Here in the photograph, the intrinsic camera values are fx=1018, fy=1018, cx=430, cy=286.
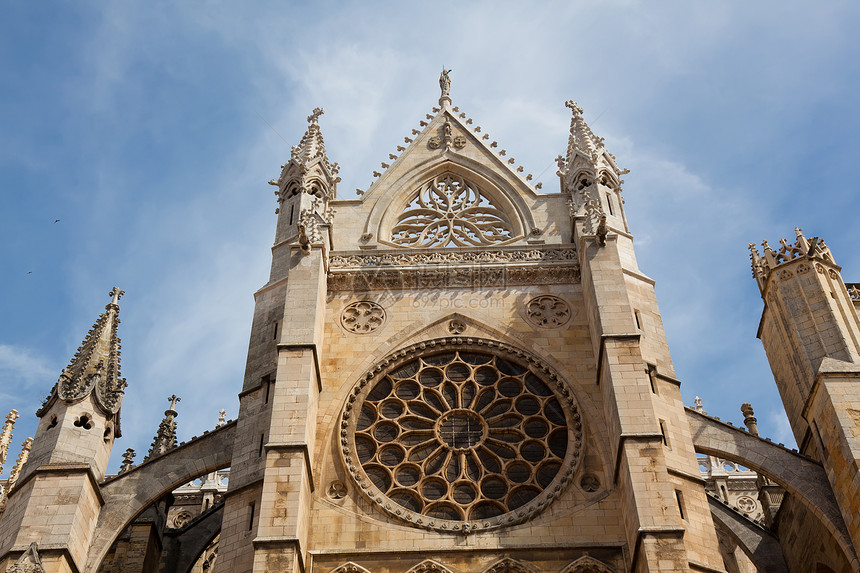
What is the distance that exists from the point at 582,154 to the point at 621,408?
7.62 m

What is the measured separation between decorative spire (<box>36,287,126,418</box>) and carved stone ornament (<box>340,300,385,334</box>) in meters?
4.18

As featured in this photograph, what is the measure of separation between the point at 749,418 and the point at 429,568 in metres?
8.34

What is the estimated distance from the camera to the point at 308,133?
23.2 m

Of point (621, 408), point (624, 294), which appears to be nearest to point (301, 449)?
point (621, 408)

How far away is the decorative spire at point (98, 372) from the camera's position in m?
17.4

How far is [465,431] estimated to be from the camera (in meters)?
17.7

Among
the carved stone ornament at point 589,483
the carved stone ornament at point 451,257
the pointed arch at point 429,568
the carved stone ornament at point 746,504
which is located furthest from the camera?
the carved stone ornament at point 746,504

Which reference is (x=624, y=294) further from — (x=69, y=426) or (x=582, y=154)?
(x=69, y=426)

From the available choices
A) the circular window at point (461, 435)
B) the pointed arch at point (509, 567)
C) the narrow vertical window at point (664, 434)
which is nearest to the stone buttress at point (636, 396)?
the narrow vertical window at point (664, 434)

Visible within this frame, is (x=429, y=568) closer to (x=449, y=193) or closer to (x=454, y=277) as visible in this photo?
(x=454, y=277)

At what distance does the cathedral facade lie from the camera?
15477 mm

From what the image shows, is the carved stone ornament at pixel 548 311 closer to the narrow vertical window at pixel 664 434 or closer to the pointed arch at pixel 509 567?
the narrow vertical window at pixel 664 434

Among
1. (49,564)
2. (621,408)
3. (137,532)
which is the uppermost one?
(621,408)

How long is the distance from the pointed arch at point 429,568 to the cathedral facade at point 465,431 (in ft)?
0.17
